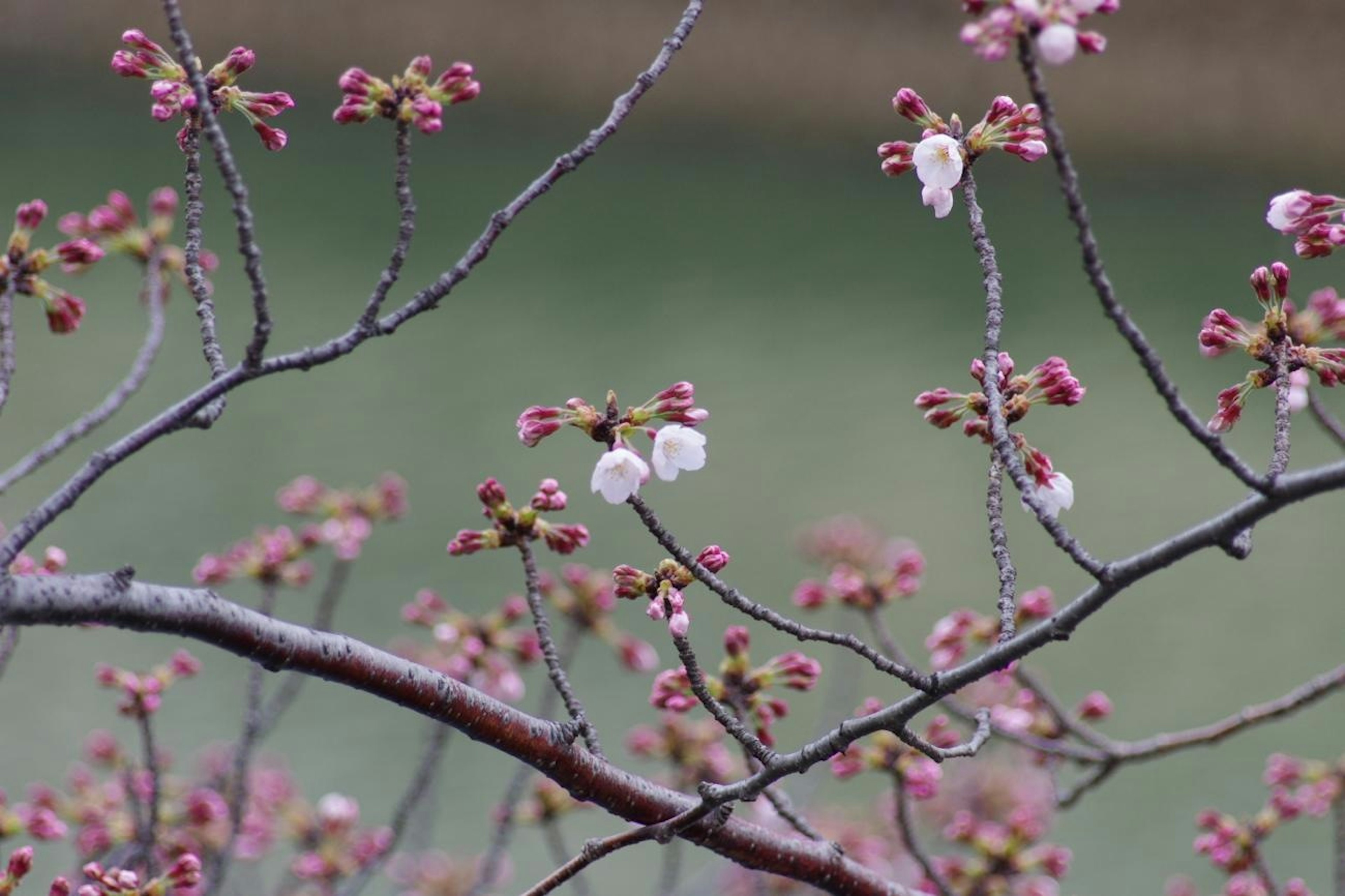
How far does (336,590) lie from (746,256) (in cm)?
188

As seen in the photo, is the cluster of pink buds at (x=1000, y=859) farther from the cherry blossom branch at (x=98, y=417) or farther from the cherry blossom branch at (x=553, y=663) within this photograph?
the cherry blossom branch at (x=98, y=417)

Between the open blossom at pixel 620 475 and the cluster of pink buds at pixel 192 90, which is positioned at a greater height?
the cluster of pink buds at pixel 192 90

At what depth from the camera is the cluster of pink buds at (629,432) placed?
46cm

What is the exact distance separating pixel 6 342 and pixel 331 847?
71 centimetres

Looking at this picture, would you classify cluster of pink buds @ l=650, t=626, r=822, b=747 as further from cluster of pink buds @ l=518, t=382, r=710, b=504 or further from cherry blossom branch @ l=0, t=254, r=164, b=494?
cherry blossom branch @ l=0, t=254, r=164, b=494

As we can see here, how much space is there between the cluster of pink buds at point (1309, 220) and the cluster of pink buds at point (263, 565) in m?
0.66

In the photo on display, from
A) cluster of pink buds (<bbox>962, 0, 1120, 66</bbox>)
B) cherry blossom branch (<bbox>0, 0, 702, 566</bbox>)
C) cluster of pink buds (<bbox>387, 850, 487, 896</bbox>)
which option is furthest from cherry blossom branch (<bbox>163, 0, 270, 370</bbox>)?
cluster of pink buds (<bbox>387, 850, 487, 896</bbox>)

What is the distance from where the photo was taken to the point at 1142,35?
2895mm

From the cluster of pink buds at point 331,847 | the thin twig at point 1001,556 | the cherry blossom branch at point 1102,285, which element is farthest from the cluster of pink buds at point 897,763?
the cluster of pink buds at point 331,847

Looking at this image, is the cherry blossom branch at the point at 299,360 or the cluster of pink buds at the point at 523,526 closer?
the cherry blossom branch at the point at 299,360

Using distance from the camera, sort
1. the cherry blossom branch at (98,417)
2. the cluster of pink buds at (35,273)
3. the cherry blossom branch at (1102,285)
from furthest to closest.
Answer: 1. the cluster of pink buds at (35,273)
2. the cherry blossom branch at (98,417)
3. the cherry blossom branch at (1102,285)

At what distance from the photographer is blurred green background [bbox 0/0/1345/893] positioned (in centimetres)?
204

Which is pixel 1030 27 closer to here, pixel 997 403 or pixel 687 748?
pixel 997 403

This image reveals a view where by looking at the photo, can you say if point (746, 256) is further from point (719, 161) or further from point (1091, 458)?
point (1091, 458)
